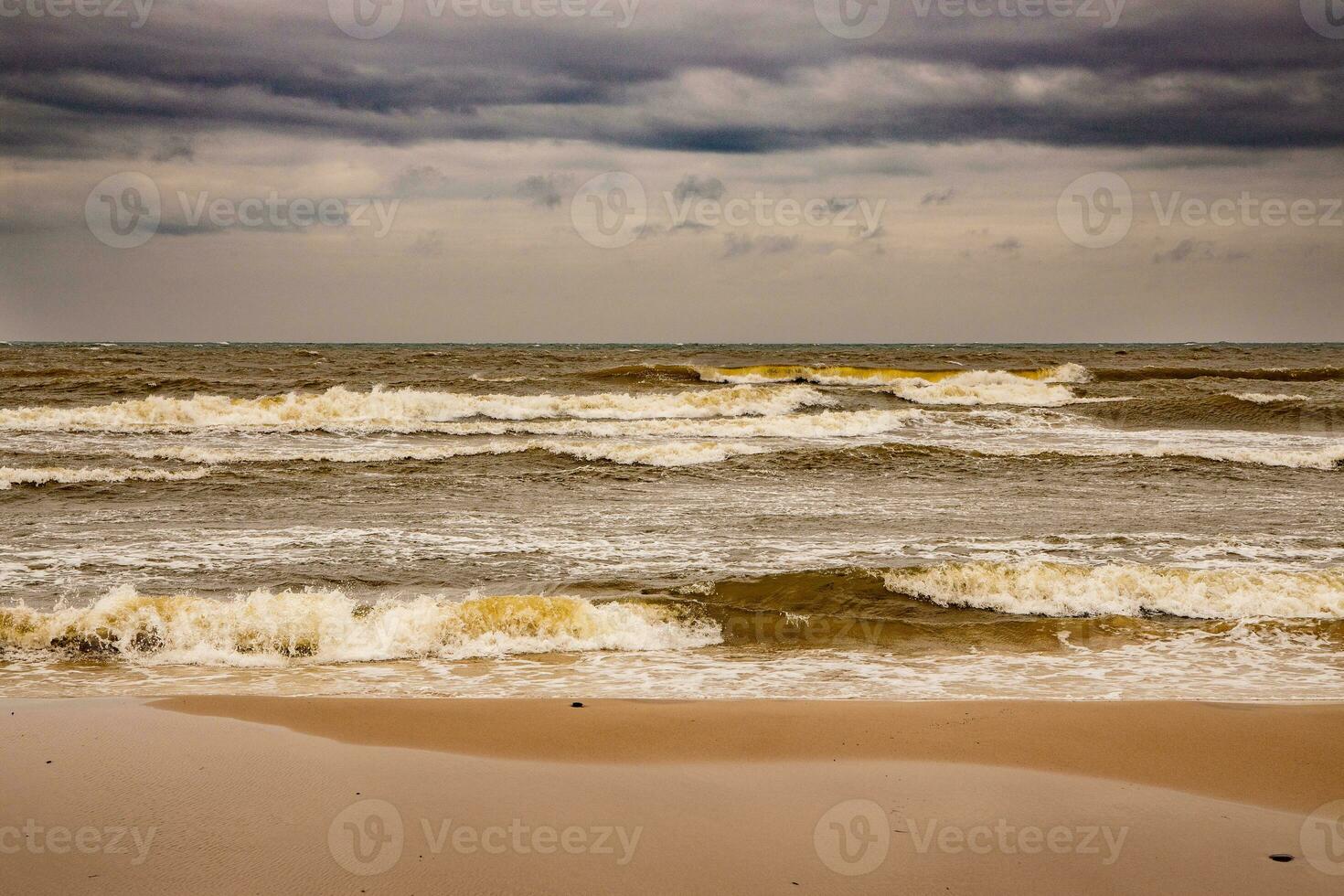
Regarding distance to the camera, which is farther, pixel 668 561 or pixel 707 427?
pixel 707 427

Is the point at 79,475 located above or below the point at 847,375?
below

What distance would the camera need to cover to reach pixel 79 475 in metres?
14.7

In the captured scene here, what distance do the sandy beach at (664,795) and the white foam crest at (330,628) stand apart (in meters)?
1.35

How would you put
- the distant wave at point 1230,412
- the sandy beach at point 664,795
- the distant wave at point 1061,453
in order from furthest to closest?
the distant wave at point 1230,412
the distant wave at point 1061,453
the sandy beach at point 664,795

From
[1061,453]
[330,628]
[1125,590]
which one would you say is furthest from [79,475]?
[1061,453]

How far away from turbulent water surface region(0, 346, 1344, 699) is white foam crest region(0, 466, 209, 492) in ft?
0.30

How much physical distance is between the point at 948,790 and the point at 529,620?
3.87 m

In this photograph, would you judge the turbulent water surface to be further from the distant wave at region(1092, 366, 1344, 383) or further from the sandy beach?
the distant wave at region(1092, 366, 1344, 383)

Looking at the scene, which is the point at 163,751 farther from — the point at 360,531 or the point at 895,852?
the point at 360,531

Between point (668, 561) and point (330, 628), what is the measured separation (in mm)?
3471

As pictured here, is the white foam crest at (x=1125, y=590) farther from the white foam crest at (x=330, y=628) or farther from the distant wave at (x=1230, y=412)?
the distant wave at (x=1230, y=412)

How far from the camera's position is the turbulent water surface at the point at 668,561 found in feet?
22.1

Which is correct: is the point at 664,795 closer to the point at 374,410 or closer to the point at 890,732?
the point at 890,732

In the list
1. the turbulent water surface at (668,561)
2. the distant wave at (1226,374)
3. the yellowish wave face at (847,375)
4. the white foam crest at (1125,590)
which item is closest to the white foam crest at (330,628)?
the turbulent water surface at (668,561)
